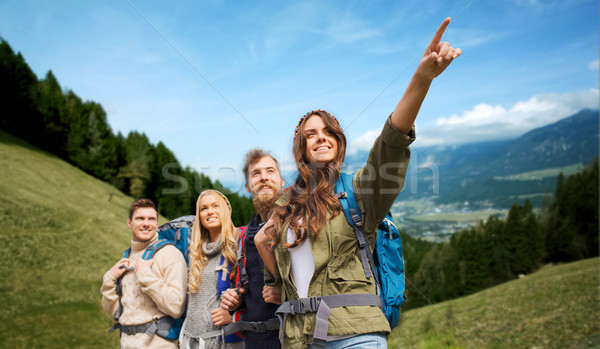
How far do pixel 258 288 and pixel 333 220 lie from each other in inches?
73.5

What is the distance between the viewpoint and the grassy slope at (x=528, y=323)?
14.9 meters

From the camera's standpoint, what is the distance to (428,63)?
204 centimetres

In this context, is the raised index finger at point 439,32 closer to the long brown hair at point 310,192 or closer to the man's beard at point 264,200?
the long brown hair at point 310,192

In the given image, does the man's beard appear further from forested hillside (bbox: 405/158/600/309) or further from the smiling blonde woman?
forested hillside (bbox: 405/158/600/309)

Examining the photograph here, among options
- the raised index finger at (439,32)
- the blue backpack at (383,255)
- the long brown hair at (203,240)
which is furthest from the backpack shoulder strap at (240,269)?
the raised index finger at (439,32)

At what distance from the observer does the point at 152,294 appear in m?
4.54

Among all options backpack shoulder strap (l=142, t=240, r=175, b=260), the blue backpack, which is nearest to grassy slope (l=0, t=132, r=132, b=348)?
backpack shoulder strap (l=142, t=240, r=175, b=260)

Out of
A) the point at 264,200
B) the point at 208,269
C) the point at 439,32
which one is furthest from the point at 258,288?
the point at 439,32

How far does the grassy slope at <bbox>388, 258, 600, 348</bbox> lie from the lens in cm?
1490

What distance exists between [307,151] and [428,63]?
1.23 m

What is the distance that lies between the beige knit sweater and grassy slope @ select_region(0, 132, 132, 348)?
14255 millimetres

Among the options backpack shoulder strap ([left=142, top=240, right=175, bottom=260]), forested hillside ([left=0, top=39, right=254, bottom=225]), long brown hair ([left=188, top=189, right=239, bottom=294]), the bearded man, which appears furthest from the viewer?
forested hillside ([left=0, top=39, right=254, bottom=225])

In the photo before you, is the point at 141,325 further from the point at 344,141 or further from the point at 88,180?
the point at 88,180

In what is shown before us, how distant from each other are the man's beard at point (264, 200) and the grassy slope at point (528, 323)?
38.1 ft
